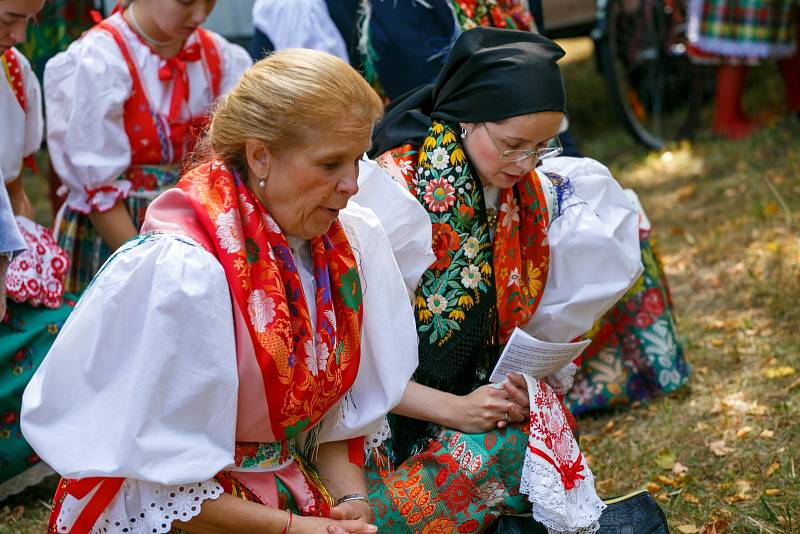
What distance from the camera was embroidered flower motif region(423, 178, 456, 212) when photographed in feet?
8.74

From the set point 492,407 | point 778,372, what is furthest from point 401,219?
point 778,372

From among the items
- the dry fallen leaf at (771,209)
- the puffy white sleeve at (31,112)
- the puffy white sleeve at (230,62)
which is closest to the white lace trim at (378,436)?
the puffy white sleeve at (31,112)

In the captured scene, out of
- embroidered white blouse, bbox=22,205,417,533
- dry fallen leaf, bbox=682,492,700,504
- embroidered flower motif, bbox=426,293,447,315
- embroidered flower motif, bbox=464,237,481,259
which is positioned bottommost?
dry fallen leaf, bbox=682,492,700,504

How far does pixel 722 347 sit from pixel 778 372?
39 centimetres

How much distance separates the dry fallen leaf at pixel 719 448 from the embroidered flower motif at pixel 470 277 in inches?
41.1

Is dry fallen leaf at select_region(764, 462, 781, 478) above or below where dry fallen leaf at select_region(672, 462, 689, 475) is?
above

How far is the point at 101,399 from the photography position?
189 centimetres

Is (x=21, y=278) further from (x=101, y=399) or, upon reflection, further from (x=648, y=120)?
(x=648, y=120)

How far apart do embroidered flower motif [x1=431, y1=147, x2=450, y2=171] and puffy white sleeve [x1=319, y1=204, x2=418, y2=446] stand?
41cm

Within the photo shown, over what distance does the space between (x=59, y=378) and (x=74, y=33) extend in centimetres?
343

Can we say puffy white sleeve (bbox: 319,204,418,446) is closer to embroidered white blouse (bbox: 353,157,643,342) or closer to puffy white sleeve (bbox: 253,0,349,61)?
embroidered white blouse (bbox: 353,157,643,342)

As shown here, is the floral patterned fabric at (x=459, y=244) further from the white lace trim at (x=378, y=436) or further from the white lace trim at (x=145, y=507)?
the white lace trim at (x=145, y=507)

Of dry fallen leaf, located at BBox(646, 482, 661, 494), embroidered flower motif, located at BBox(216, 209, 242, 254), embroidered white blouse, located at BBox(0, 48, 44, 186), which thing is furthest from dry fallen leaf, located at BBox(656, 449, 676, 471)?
embroidered white blouse, located at BBox(0, 48, 44, 186)

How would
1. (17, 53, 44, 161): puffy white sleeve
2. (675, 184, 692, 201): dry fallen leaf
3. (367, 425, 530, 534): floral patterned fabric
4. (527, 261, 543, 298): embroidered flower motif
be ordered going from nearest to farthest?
(367, 425, 530, 534): floral patterned fabric
(527, 261, 543, 298): embroidered flower motif
(17, 53, 44, 161): puffy white sleeve
(675, 184, 692, 201): dry fallen leaf
